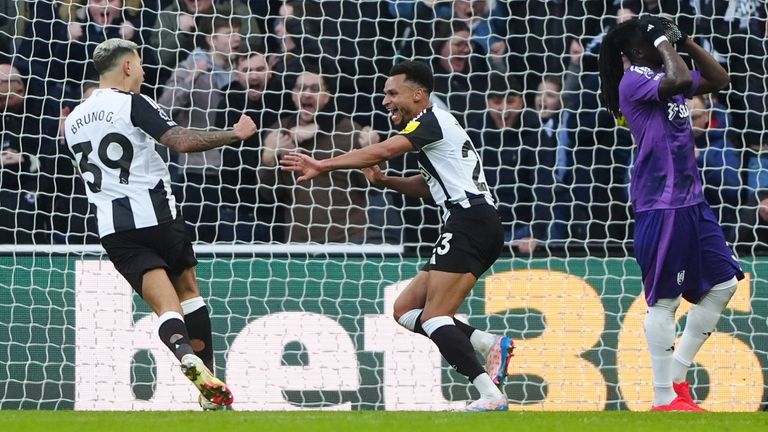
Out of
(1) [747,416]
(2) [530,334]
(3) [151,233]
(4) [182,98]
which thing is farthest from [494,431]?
(4) [182,98]

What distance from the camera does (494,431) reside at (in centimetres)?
539

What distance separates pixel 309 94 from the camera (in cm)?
901

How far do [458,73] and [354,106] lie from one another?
0.74 meters

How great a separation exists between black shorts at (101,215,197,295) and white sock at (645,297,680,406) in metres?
2.33

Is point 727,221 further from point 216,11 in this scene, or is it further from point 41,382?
point 41,382

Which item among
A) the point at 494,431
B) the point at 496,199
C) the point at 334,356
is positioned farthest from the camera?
the point at 496,199

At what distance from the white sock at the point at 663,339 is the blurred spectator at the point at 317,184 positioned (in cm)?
278

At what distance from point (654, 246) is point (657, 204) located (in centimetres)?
20

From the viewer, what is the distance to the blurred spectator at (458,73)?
363 inches

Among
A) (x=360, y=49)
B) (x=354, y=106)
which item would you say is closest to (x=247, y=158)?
(x=354, y=106)

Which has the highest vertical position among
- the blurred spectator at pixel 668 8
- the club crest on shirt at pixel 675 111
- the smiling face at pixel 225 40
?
the blurred spectator at pixel 668 8

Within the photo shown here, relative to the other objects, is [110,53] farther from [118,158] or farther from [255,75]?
[255,75]

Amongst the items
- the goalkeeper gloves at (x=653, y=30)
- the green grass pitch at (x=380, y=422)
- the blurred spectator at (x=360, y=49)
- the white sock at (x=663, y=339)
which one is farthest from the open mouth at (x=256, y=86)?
the white sock at (x=663, y=339)

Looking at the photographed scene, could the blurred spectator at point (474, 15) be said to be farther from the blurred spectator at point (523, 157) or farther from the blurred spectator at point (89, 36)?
the blurred spectator at point (89, 36)
